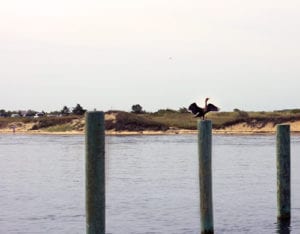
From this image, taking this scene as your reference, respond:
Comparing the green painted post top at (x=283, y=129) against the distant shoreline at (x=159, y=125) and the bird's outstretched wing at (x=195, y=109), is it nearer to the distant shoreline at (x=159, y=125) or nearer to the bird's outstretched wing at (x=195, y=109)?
the bird's outstretched wing at (x=195, y=109)

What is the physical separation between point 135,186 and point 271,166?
14.1m

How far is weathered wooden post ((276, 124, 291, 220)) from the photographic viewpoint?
22125mm

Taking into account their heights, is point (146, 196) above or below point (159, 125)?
below

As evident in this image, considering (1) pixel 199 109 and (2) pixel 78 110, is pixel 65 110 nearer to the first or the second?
(2) pixel 78 110

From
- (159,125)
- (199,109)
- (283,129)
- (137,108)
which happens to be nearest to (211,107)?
(199,109)

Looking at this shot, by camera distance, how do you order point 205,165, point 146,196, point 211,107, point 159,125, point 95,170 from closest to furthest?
point 95,170, point 205,165, point 211,107, point 146,196, point 159,125

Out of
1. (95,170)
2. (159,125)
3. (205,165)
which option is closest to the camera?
(95,170)

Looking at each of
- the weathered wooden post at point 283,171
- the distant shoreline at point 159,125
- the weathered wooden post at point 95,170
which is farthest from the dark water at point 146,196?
the distant shoreline at point 159,125

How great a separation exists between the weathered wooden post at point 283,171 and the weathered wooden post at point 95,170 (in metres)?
9.05

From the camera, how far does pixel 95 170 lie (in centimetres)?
1431

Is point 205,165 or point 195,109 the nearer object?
point 205,165

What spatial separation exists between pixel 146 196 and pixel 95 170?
1740cm

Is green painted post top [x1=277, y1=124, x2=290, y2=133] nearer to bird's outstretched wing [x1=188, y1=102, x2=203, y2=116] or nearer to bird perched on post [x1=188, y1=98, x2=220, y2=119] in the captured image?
bird perched on post [x1=188, y1=98, x2=220, y2=119]

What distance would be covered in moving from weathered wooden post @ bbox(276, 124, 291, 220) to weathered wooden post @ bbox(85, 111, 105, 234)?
9048mm
